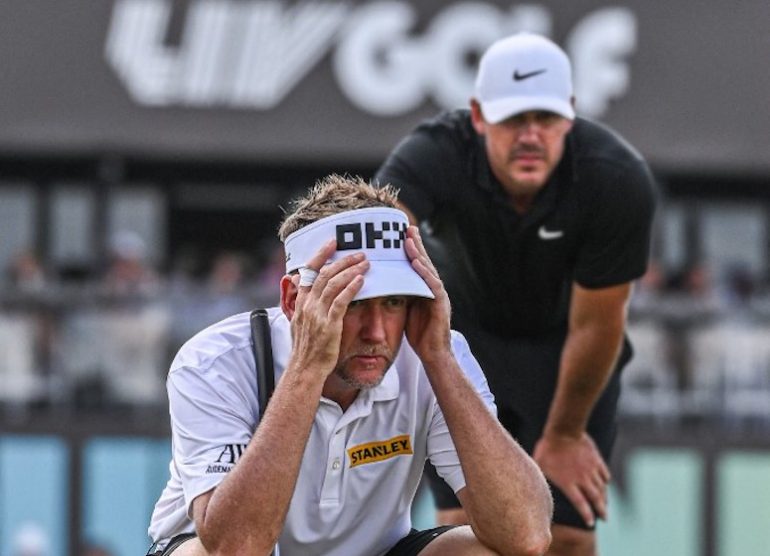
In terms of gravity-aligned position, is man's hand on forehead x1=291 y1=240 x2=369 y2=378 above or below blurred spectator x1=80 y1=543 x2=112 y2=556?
above

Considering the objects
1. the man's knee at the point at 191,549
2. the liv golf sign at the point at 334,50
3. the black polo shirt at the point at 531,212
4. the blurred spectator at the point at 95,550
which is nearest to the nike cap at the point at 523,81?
the black polo shirt at the point at 531,212

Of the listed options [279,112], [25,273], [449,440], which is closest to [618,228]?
[449,440]

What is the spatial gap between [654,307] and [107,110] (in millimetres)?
6806

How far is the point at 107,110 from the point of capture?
58.3 ft

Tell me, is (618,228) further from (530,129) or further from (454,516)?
(454,516)

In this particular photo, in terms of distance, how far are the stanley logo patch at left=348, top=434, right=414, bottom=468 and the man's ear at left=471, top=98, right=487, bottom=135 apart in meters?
1.51

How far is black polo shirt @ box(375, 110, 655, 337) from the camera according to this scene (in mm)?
5949

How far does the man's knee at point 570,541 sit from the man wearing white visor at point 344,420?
1569 mm

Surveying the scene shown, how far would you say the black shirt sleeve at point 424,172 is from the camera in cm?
591

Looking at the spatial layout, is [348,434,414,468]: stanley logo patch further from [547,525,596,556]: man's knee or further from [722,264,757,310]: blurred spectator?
[722,264,757,310]: blurred spectator

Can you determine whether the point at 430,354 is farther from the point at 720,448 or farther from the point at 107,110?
the point at 107,110

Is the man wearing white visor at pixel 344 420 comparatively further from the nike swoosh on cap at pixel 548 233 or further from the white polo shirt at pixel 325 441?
the nike swoosh on cap at pixel 548 233

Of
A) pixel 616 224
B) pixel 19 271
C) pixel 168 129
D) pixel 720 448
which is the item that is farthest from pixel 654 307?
pixel 616 224

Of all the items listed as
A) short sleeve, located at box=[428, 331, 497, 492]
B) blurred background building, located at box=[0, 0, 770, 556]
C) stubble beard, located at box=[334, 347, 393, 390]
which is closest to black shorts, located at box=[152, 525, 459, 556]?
short sleeve, located at box=[428, 331, 497, 492]
